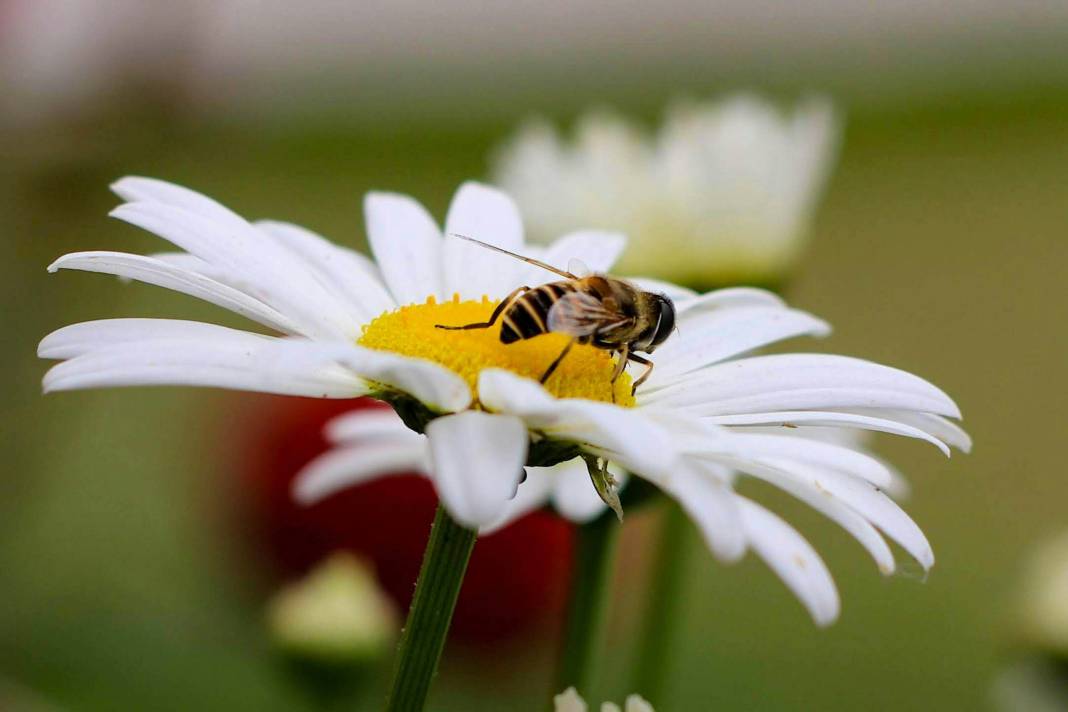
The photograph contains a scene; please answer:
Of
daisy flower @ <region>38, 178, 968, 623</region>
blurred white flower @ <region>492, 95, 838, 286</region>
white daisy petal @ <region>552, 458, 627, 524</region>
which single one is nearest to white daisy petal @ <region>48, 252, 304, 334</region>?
daisy flower @ <region>38, 178, 968, 623</region>

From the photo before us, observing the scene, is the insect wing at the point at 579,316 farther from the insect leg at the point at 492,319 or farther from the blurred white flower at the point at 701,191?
the blurred white flower at the point at 701,191

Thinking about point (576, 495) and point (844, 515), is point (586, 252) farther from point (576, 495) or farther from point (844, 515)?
point (844, 515)

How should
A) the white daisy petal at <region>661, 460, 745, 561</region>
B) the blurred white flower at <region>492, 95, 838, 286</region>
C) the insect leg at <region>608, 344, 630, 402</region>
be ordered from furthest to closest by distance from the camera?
the blurred white flower at <region>492, 95, 838, 286</region>, the insect leg at <region>608, 344, 630, 402</region>, the white daisy petal at <region>661, 460, 745, 561</region>

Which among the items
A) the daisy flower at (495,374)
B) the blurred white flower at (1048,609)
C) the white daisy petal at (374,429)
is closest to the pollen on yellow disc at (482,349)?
the daisy flower at (495,374)

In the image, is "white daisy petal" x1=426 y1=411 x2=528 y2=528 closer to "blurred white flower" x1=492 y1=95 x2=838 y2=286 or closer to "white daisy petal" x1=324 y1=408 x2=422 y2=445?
"white daisy petal" x1=324 y1=408 x2=422 y2=445

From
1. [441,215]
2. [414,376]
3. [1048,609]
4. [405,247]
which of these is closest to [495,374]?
[414,376]

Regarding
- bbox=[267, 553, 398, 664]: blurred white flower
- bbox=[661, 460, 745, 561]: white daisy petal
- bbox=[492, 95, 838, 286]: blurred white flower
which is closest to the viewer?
bbox=[661, 460, 745, 561]: white daisy petal
